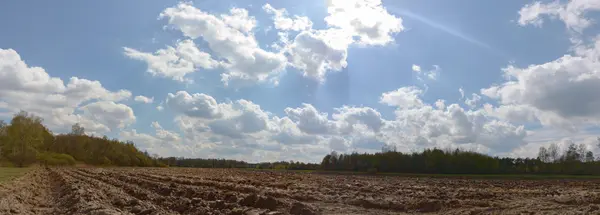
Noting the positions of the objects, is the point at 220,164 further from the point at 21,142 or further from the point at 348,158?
the point at 21,142

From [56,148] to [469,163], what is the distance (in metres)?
→ 104

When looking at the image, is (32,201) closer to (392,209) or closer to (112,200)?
(112,200)

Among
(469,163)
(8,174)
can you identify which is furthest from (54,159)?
(469,163)

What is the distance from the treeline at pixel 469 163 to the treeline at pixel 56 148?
6225 centimetres

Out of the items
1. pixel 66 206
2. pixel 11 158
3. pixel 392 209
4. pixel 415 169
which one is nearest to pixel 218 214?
pixel 392 209

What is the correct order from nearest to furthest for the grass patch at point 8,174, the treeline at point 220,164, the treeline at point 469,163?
the grass patch at point 8,174
the treeline at point 469,163
the treeline at point 220,164

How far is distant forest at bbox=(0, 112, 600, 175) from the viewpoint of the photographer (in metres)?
93.2

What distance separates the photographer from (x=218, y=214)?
52.5 ft

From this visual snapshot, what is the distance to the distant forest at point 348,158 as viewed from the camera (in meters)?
93.2

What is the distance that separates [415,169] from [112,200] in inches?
3468

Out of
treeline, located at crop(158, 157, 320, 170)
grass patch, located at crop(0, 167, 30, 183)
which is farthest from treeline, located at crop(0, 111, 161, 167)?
grass patch, located at crop(0, 167, 30, 183)

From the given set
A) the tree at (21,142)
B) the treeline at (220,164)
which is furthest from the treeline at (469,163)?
the tree at (21,142)

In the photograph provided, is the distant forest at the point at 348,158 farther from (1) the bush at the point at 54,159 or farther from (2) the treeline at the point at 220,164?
(2) the treeline at the point at 220,164

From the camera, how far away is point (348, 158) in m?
124
